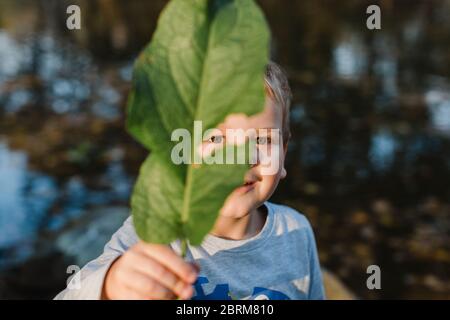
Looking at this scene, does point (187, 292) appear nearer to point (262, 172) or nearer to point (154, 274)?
point (154, 274)

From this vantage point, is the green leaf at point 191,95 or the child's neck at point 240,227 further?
the child's neck at point 240,227

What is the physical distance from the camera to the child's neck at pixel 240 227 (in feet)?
4.34

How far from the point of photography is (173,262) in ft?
1.80

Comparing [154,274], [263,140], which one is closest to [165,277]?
[154,274]

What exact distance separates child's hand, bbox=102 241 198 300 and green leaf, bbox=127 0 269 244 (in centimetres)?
8

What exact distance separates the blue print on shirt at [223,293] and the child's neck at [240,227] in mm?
114

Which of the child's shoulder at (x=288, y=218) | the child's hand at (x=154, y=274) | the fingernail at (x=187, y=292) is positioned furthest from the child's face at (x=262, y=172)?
the fingernail at (x=187, y=292)

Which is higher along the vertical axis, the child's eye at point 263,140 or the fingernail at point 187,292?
the child's eye at point 263,140

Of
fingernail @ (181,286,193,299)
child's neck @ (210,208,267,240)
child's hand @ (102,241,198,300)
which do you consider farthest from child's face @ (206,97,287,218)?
fingernail @ (181,286,193,299)

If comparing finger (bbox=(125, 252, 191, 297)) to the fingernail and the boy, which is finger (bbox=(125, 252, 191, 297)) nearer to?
the fingernail

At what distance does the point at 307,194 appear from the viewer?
364 cm

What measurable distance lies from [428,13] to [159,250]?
7.97 m

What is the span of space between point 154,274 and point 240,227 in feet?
2.69

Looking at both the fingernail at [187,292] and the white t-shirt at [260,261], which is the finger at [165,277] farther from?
the white t-shirt at [260,261]
